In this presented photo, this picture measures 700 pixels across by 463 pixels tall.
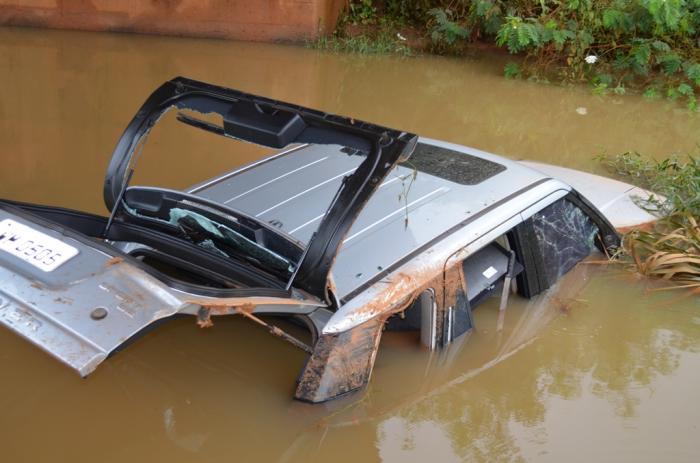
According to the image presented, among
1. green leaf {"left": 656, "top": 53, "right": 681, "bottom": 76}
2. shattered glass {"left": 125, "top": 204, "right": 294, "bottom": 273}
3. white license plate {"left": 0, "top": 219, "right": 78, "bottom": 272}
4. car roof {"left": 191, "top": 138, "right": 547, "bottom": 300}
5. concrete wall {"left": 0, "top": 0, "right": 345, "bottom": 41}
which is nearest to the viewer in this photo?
white license plate {"left": 0, "top": 219, "right": 78, "bottom": 272}

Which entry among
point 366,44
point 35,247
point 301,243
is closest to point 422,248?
point 301,243

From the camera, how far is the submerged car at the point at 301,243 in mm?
2816

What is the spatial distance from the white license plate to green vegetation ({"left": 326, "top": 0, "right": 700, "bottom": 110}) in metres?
9.22

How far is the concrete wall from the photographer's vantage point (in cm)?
1170

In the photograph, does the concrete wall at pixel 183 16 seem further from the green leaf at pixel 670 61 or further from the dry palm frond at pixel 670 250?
the dry palm frond at pixel 670 250

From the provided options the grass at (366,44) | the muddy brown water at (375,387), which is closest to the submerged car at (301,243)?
the muddy brown water at (375,387)

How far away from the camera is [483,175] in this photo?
4594 mm

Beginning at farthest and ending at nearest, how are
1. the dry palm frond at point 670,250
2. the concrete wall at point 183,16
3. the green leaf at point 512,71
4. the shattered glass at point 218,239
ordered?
the concrete wall at point 183,16
the green leaf at point 512,71
the dry palm frond at point 670,250
the shattered glass at point 218,239

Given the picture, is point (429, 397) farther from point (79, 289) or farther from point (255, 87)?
point (255, 87)

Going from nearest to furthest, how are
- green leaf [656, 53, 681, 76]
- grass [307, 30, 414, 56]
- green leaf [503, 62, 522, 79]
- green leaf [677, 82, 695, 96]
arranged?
green leaf [677, 82, 695, 96], green leaf [656, 53, 681, 76], green leaf [503, 62, 522, 79], grass [307, 30, 414, 56]

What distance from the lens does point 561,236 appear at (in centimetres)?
477

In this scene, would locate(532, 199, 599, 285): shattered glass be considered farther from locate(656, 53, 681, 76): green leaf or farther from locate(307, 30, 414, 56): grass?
locate(307, 30, 414, 56): grass

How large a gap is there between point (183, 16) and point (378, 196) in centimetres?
885

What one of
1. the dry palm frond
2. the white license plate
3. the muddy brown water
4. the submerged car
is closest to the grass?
the muddy brown water
